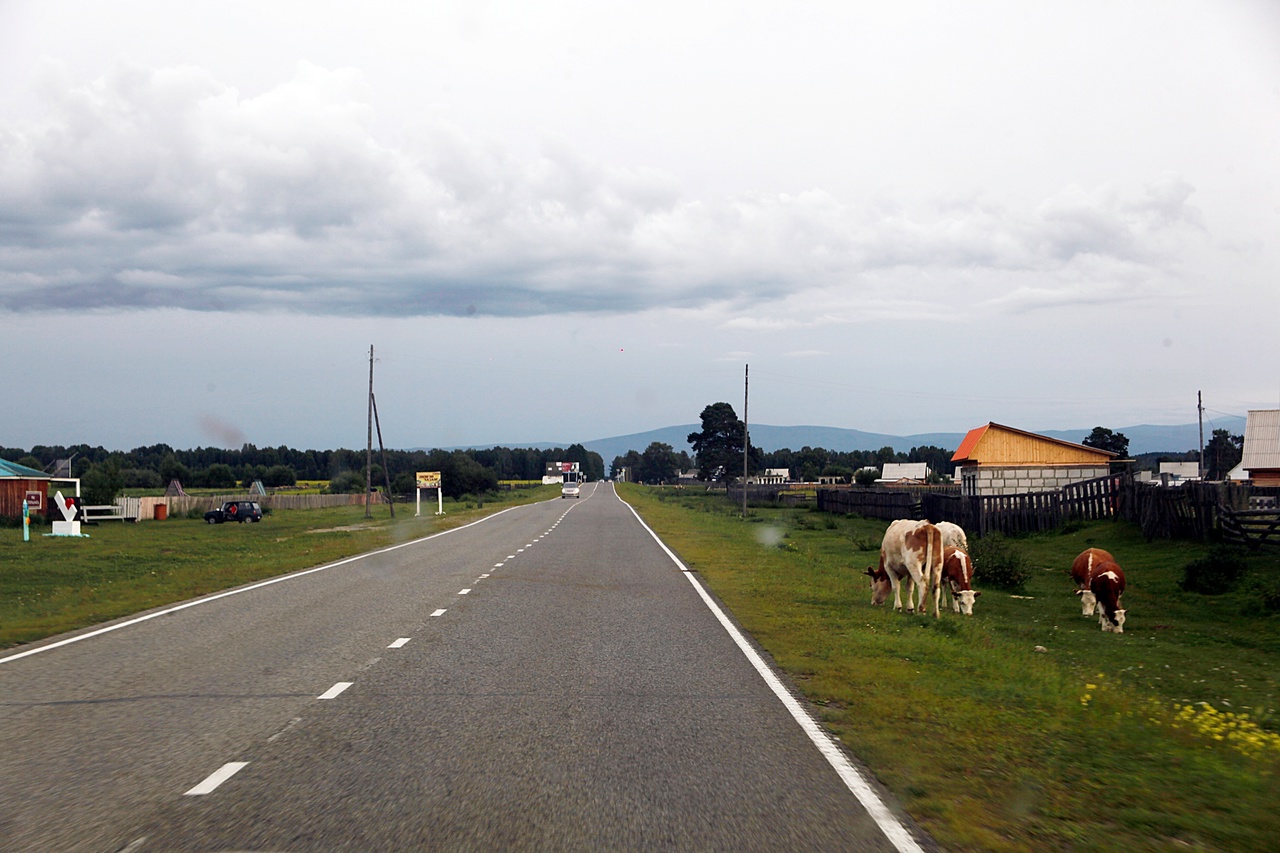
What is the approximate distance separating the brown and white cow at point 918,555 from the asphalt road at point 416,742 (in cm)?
349

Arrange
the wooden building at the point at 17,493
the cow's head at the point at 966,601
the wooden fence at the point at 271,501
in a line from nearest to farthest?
1. the cow's head at the point at 966,601
2. the wooden building at the point at 17,493
3. the wooden fence at the point at 271,501

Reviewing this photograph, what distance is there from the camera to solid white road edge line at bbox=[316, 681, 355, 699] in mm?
9383

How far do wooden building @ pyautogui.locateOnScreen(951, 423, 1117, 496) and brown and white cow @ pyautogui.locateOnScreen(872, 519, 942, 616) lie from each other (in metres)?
31.9

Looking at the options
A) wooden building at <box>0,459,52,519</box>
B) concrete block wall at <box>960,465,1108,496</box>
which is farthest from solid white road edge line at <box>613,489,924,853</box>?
wooden building at <box>0,459,52,519</box>

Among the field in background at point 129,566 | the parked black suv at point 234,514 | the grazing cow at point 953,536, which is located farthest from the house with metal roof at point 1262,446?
the parked black suv at point 234,514

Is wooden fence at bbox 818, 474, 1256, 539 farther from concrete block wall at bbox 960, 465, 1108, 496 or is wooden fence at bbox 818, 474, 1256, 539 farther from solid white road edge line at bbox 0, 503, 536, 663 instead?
solid white road edge line at bbox 0, 503, 536, 663

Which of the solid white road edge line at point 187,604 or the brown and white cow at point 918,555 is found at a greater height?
the brown and white cow at point 918,555

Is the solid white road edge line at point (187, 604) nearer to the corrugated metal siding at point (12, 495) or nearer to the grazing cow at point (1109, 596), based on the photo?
Result: the grazing cow at point (1109, 596)

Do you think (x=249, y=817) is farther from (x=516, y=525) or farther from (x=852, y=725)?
(x=516, y=525)

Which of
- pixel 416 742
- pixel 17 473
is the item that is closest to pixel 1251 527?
pixel 416 742

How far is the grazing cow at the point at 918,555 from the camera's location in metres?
16.0

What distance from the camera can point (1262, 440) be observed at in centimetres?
6328

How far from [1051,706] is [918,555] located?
682 centimetres

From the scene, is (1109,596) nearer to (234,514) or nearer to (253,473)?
(234,514)
